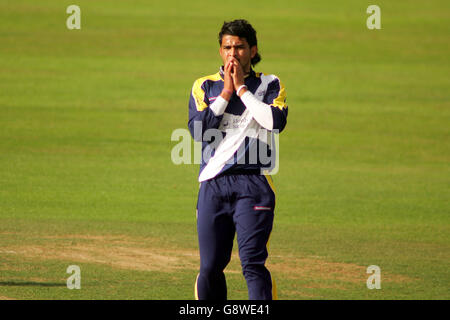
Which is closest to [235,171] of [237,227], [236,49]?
[237,227]

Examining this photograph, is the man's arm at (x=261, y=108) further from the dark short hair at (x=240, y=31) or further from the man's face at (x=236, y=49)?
the dark short hair at (x=240, y=31)

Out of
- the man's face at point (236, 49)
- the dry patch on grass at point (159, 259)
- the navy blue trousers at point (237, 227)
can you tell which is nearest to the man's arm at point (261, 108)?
the man's face at point (236, 49)

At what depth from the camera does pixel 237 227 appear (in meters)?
6.00

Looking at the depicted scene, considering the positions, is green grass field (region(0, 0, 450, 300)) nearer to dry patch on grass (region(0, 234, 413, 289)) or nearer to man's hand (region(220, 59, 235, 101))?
dry patch on grass (region(0, 234, 413, 289))

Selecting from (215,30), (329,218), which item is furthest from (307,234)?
(215,30)

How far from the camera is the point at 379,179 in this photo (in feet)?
54.1

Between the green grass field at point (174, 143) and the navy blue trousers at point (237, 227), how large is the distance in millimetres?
2244

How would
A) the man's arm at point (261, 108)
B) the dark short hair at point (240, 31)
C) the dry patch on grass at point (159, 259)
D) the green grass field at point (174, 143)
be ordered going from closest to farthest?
the man's arm at point (261, 108) → the dark short hair at point (240, 31) → the dry patch on grass at point (159, 259) → the green grass field at point (174, 143)

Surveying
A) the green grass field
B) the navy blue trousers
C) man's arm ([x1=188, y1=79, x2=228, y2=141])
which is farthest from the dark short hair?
the green grass field

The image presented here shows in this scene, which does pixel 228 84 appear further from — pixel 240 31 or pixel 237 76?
pixel 240 31

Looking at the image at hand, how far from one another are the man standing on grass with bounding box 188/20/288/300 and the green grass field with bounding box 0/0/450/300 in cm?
233

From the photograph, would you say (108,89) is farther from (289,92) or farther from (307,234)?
(307,234)

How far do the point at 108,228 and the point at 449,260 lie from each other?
15.0 ft

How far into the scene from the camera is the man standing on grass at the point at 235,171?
595 centimetres
